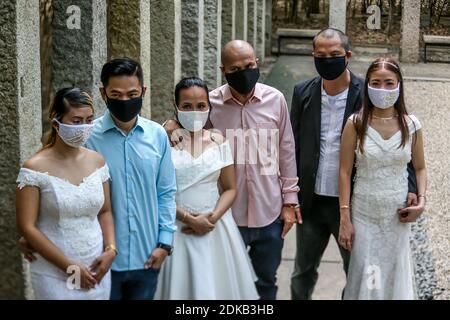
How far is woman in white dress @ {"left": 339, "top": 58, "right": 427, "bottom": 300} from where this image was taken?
4.66 m

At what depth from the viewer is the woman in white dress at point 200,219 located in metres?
4.46

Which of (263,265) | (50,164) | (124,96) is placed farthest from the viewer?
(263,265)

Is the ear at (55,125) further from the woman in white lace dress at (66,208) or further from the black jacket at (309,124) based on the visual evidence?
the black jacket at (309,124)

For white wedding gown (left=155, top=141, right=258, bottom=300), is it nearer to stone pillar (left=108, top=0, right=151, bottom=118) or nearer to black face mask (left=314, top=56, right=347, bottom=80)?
black face mask (left=314, top=56, right=347, bottom=80)

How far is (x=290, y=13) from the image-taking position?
31.6 m

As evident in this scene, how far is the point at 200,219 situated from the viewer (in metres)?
4.47

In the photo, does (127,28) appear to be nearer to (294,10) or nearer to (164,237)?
(164,237)

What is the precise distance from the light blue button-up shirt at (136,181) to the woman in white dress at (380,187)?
3.58 feet

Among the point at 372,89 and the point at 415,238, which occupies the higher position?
the point at 372,89

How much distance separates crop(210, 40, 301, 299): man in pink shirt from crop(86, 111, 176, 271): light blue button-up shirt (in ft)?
2.19

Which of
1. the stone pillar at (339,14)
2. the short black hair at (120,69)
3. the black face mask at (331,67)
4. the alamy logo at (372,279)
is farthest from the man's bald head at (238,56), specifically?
the stone pillar at (339,14)
